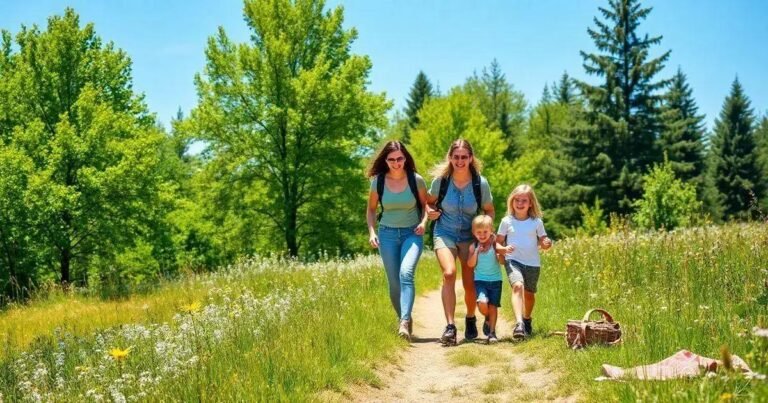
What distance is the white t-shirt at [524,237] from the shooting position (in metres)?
7.48

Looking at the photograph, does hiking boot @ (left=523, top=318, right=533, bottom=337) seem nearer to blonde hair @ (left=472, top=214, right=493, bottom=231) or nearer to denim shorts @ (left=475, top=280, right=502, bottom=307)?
denim shorts @ (left=475, top=280, right=502, bottom=307)

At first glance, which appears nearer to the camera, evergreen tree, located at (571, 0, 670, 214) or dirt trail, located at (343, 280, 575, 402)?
dirt trail, located at (343, 280, 575, 402)

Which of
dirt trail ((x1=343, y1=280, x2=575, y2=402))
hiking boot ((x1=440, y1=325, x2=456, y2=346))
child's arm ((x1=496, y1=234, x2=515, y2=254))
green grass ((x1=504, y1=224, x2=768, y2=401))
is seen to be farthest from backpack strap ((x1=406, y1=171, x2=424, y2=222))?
green grass ((x1=504, y1=224, x2=768, y2=401))

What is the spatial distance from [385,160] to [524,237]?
6.50ft

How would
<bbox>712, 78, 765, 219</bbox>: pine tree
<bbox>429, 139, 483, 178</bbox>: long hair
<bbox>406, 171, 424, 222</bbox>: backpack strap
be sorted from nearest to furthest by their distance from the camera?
<bbox>429, 139, 483, 178</bbox>: long hair → <bbox>406, 171, 424, 222</bbox>: backpack strap → <bbox>712, 78, 765, 219</bbox>: pine tree

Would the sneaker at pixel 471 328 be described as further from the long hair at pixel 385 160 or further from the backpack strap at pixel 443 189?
the long hair at pixel 385 160

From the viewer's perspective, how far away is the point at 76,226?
2205 cm

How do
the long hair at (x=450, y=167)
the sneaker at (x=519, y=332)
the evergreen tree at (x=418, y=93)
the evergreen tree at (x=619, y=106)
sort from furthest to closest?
1. the evergreen tree at (x=418, y=93)
2. the evergreen tree at (x=619, y=106)
3. the long hair at (x=450, y=167)
4. the sneaker at (x=519, y=332)

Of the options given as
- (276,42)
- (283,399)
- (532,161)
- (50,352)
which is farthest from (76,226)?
(532,161)

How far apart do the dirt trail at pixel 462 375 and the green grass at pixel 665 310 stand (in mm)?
200

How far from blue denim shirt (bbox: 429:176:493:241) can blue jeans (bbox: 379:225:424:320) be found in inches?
14.0

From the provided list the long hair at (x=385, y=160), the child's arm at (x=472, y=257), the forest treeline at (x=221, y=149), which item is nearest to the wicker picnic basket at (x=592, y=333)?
the child's arm at (x=472, y=257)

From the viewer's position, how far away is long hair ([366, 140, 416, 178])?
770cm

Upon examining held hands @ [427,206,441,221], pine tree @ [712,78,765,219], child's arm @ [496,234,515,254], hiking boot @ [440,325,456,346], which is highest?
pine tree @ [712,78,765,219]
